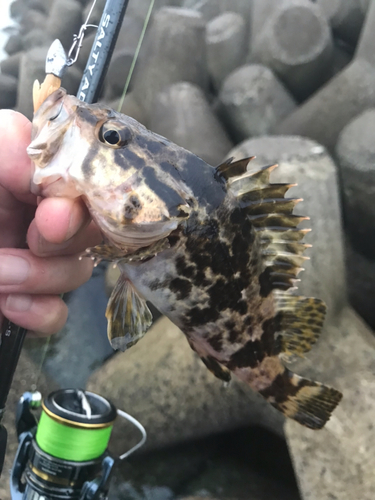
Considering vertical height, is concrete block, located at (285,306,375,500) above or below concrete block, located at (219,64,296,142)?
below

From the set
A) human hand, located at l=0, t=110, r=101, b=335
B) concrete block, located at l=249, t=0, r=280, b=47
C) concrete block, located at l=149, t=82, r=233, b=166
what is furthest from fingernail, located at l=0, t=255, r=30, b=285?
concrete block, located at l=249, t=0, r=280, b=47

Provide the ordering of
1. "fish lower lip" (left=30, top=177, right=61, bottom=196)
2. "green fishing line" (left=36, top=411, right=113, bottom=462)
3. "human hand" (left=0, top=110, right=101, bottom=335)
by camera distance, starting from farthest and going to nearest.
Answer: "green fishing line" (left=36, top=411, right=113, bottom=462) → "human hand" (left=0, top=110, right=101, bottom=335) → "fish lower lip" (left=30, top=177, right=61, bottom=196)

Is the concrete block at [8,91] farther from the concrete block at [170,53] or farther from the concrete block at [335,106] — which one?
the concrete block at [335,106]

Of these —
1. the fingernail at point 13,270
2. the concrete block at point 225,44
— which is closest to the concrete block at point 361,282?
the concrete block at point 225,44

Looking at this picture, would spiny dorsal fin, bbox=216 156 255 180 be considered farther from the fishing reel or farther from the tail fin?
the fishing reel

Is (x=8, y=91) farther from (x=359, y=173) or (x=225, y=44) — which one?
(x=359, y=173)

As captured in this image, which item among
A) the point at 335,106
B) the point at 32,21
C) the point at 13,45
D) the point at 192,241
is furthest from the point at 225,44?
the point at 192,241

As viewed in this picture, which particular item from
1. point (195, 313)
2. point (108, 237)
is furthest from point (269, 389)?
point (108, 237)
